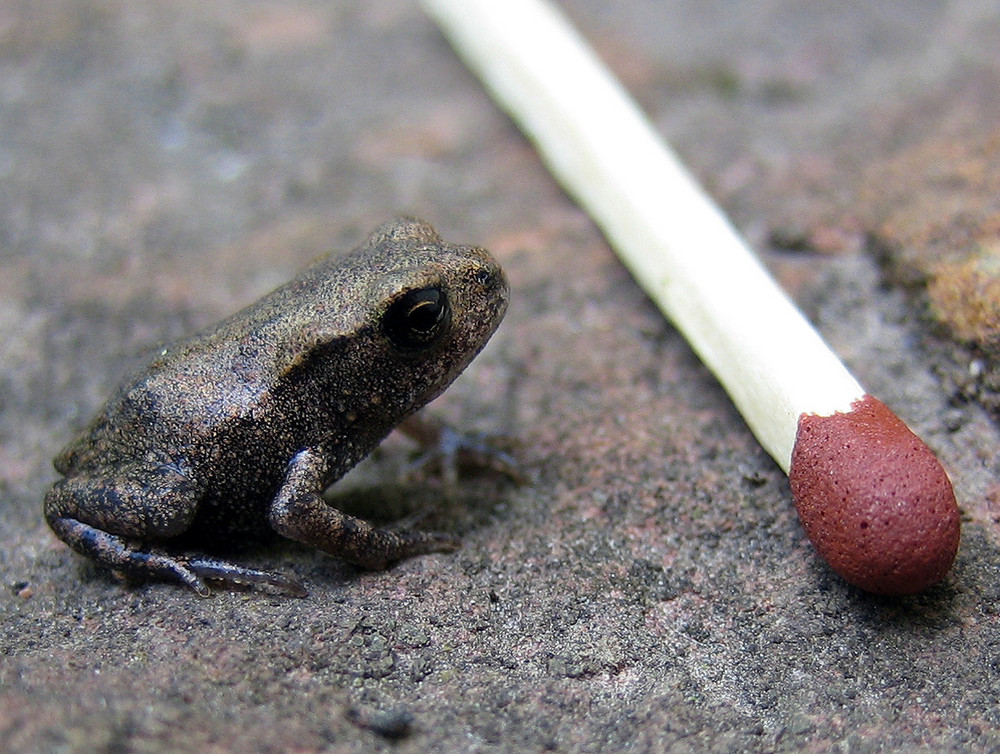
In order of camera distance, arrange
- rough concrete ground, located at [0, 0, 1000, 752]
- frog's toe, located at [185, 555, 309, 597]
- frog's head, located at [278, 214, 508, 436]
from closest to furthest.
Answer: rough concrete ground, located at [0, 0, 1000, 752]
frog's toe, located at [185, 555, 309, 597]
frog's head, located at [278, 214, 508, 436]

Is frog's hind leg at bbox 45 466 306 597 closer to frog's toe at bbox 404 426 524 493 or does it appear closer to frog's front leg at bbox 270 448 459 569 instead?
frog's front leg at bbox 270 448 459 569

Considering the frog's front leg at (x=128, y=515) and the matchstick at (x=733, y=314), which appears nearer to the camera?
the matchstick at (x=733, y=314)

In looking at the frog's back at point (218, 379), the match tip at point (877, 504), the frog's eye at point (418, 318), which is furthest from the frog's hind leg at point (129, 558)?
the match tip at point (877, 504)

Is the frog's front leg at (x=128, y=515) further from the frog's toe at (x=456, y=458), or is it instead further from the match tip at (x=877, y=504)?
the match tip at (x=877, y=504)

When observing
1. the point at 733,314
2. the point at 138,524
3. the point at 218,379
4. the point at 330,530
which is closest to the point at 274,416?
the point at 218,379

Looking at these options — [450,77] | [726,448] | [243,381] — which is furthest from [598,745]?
[450,77]

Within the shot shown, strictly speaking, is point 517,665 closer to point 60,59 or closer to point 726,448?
point 726,448

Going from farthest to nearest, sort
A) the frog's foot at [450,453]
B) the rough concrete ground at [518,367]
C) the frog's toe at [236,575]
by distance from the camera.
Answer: the frog's foot at [450,453], the frog's toe at [236,575], the rough concrete ground at [518,367]

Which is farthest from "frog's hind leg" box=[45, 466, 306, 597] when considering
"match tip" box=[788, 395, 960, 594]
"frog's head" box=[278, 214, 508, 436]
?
"match tip" box=[788, 395, 960, 594]
